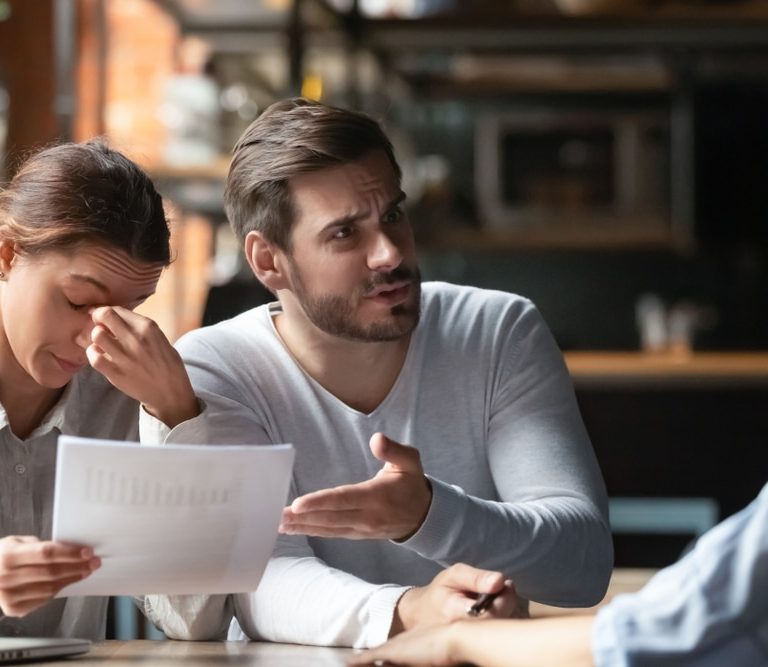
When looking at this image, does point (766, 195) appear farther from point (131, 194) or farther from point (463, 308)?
point (131, 194)

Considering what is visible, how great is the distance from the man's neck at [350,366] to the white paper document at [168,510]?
0.43m

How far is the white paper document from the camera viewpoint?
1.21 m

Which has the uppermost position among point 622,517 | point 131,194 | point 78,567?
point 131,194

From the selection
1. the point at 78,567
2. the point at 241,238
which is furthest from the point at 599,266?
the point at 78,567

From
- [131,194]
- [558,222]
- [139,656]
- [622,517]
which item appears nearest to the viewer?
[139,656]

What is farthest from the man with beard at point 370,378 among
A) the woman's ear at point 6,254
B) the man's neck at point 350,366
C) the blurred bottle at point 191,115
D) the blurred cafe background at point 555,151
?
the blurred bottle at point 191,115

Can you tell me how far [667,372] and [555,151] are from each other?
1.24 m

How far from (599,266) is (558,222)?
1.50 ft

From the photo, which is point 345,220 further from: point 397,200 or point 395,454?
point 395,454

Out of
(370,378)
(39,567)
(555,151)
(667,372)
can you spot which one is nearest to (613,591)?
(370,378)

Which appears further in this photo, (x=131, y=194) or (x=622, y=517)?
(x=622, y=517)

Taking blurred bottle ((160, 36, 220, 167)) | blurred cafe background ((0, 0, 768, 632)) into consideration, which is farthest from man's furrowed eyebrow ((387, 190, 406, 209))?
blurred bottle ((160, 36, 220, 167))

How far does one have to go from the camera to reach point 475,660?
1203 millimetres

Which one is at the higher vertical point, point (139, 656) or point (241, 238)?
point (241, 238)
